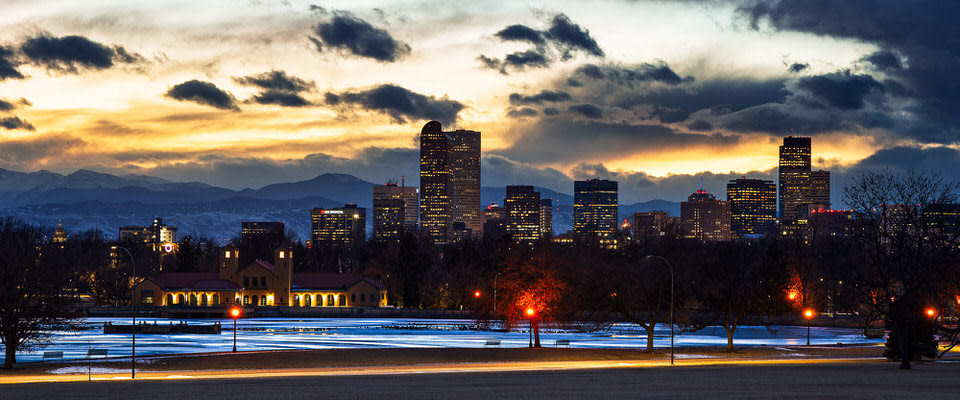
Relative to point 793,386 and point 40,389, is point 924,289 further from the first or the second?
point 40,389

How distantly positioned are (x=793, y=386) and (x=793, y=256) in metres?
118

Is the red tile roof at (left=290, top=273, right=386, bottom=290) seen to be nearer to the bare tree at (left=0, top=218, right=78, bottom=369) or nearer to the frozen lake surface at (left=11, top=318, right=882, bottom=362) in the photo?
the frozen lake surface at (left=11, top=318, right=882, bottom=362)

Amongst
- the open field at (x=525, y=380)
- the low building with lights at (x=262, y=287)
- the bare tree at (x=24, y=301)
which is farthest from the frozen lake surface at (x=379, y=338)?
the low building with lights at (x=262, y=287)

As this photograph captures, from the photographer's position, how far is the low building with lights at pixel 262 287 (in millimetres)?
175250

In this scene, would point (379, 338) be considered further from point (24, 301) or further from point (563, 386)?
point (563, 386)

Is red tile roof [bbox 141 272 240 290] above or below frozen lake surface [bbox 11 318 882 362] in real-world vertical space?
above

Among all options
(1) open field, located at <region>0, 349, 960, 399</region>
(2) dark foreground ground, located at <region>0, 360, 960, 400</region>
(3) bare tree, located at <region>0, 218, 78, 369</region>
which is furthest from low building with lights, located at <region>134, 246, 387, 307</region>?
(2) dark foreground ground, located at <region>0, 360, 960, 400</region>

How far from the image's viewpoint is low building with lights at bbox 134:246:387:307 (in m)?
175

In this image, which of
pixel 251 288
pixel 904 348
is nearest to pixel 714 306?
pixel 904 348

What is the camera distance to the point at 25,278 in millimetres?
77812

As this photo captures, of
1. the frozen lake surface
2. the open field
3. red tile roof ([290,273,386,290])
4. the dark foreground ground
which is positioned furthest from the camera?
red tile roof ([290,273,386,290])

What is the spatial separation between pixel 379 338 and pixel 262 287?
249 feet

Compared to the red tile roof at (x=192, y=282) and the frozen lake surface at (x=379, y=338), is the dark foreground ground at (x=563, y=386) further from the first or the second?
the red tile roof at (x=192, y=282)

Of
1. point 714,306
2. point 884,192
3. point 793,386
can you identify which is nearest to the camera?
point 793,386
